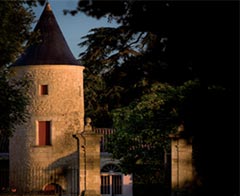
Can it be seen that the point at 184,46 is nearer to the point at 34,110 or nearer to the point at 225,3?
the point at 225,3

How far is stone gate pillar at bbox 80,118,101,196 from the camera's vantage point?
23250mm

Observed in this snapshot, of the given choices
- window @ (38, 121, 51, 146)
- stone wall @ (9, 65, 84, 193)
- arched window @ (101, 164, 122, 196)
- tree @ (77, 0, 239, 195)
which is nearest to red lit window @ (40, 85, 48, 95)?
stone wall @ (9, 65, 84, 193)

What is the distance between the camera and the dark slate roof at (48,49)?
148 ft

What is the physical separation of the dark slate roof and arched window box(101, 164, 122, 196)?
292 inches

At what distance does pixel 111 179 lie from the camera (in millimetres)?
49344

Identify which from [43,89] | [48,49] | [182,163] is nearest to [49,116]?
[43,89]

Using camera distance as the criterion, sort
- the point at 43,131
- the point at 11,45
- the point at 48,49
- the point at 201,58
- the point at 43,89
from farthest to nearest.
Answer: the point at 48,49
the point at 43,131
the point at 43,89
the point at 11,45
the point at 201,58

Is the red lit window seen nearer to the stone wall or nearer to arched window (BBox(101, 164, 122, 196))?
the stone wall

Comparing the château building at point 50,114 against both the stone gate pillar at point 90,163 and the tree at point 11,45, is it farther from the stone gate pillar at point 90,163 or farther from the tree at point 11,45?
the stone gate pillar at point 90,163

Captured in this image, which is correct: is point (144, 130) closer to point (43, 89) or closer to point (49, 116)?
point (49, 116)

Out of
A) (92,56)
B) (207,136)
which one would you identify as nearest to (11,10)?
(207,136)

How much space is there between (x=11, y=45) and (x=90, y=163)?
4.02 meters

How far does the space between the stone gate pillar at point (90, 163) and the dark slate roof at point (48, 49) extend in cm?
2188

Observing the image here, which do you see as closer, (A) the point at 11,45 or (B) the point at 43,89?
(A) the point at 11,45
